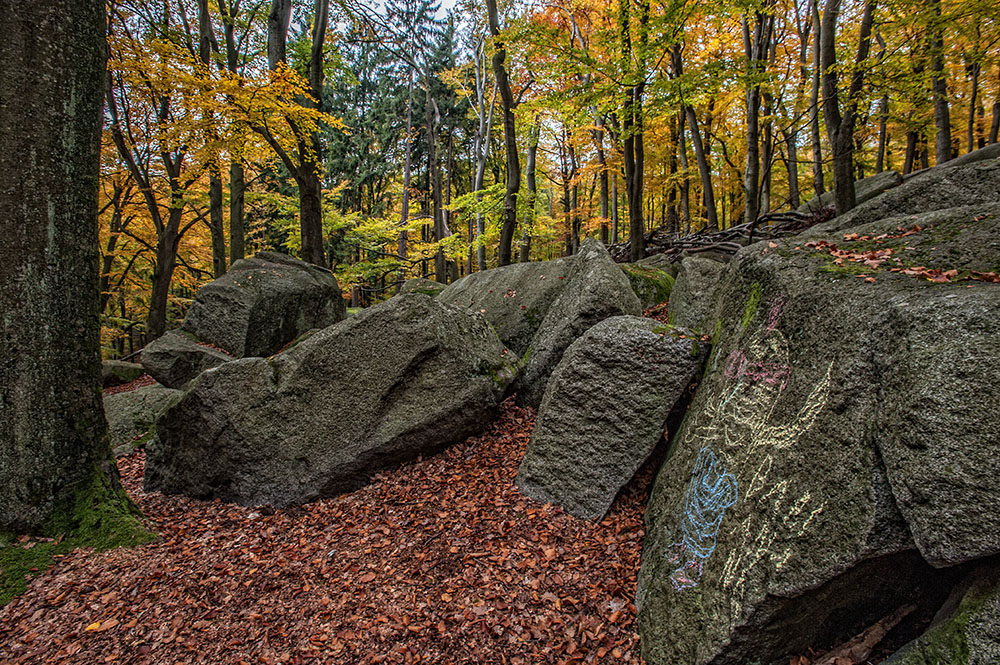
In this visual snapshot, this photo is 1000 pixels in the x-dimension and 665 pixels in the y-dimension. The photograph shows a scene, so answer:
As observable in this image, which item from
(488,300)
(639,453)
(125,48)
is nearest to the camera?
(639,453)

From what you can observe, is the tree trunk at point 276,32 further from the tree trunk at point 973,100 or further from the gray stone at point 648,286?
the tree trunk at point 973,100

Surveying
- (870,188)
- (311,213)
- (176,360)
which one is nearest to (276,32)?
(311,213)

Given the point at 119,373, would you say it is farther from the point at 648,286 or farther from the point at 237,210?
the point at 648,286

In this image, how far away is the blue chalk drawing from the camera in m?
2.58

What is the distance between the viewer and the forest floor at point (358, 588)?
2.84m

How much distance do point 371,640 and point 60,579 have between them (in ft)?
7.82

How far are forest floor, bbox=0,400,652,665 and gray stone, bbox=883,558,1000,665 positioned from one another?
1.50m

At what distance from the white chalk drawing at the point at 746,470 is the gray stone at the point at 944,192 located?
1801 millimetres

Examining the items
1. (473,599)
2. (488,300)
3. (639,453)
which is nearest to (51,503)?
(473,599)

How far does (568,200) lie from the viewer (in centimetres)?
2669

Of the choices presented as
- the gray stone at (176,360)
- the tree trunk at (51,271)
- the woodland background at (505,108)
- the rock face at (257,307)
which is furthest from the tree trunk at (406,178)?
the tree trunk at (51,271)

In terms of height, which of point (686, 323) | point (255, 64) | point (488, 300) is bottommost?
point (686, 323)

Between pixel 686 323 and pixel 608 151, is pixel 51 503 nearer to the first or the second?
pixel 686 323

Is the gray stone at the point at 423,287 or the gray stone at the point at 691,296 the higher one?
the gray stone at the point at 423,287
